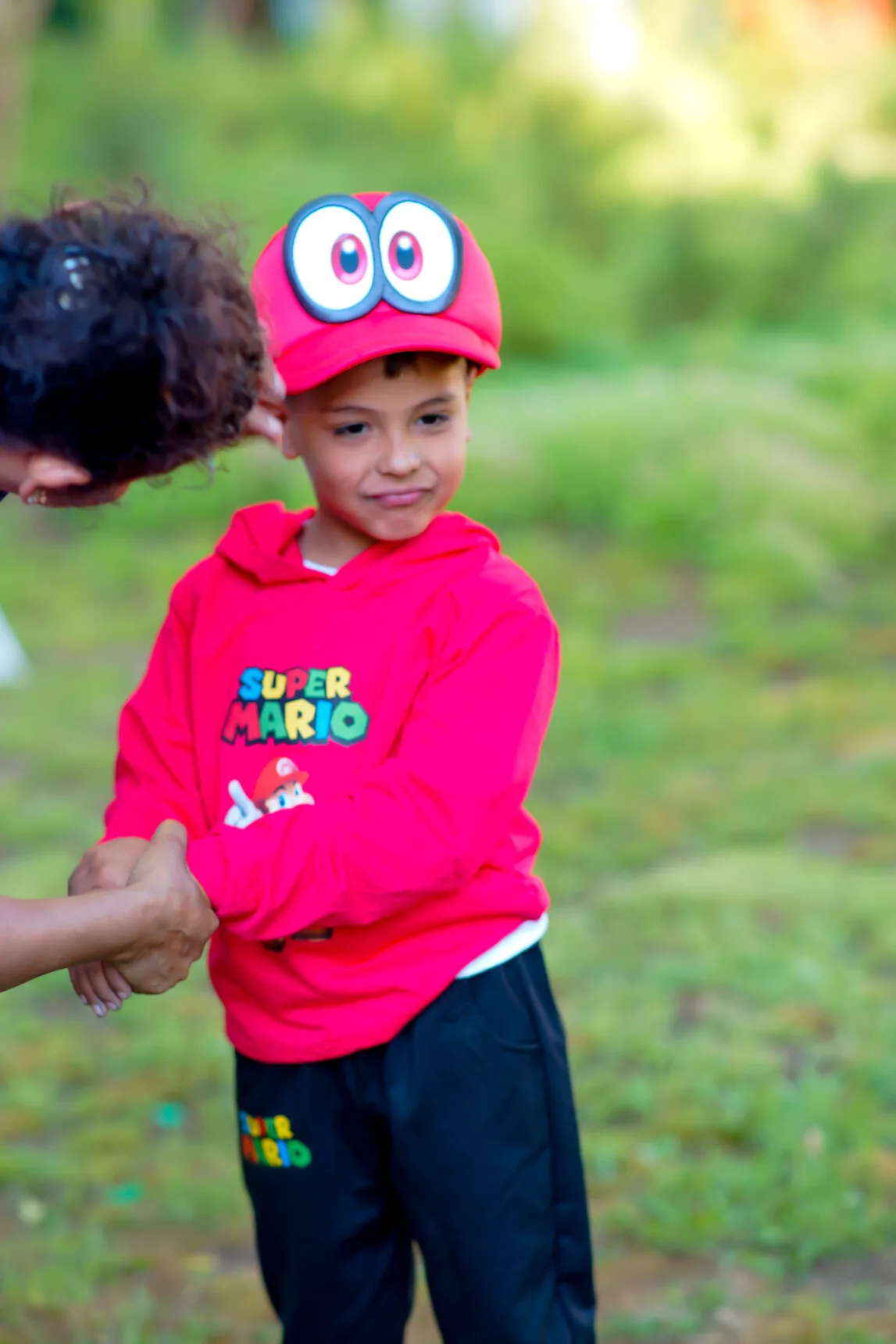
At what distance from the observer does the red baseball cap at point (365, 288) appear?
1.51m

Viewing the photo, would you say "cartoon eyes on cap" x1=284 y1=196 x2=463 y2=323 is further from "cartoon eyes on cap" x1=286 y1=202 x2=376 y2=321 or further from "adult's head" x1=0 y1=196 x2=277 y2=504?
"adult's head" x1=0 y1=196 x2=277 y2=504

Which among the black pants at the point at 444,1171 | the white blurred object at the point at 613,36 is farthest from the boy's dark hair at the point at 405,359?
the white blurred object at the point at 613,36

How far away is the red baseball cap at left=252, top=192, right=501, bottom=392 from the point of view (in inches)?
59.4

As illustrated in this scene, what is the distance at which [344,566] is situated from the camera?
1636 millimetres

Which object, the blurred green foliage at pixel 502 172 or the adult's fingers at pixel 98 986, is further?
the blurred green foliage at pixel 502 172

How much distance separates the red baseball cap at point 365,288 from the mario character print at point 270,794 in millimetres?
386

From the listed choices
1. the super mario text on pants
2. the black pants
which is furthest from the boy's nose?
the black pants

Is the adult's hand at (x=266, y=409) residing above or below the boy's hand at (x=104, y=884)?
above

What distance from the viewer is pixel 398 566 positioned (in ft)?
5.22

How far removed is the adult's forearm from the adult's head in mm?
380

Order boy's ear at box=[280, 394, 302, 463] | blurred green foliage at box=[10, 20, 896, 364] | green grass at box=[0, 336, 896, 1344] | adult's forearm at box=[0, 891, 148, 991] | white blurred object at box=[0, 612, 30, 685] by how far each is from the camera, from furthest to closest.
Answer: blurred green foliage at box=[10, 20, 896, 364], white blurred object at box=[0, 612, 30, 685], green grass at box=[0, 336, 896, 1344], boy's ear at box=[280, 394, 302, 463], adult's forearm at box=[0, 891, 148, 991]

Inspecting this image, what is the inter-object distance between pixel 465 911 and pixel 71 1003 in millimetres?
1969

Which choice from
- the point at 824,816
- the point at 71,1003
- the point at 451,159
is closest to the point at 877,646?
the point at 824,816

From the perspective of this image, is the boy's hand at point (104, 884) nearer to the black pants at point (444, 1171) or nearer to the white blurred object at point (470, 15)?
the black pants at point (444, 1171)
